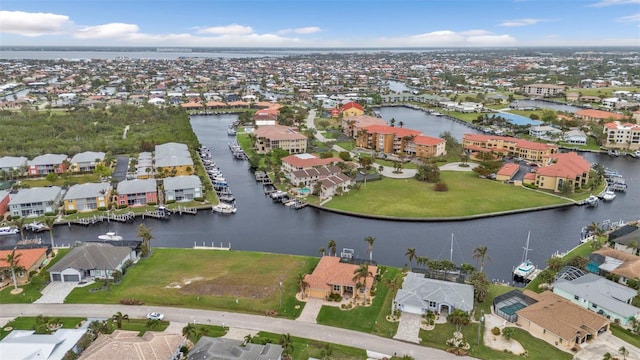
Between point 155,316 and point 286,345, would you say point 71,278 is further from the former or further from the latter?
point 286,345

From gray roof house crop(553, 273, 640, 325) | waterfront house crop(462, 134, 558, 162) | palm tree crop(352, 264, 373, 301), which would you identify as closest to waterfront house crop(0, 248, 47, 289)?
palm tree crop(352, 264, 373, 301)

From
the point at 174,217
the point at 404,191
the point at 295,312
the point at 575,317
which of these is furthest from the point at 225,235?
the point at 575,317

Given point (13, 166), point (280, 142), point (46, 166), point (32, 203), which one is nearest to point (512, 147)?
point (280, 142)

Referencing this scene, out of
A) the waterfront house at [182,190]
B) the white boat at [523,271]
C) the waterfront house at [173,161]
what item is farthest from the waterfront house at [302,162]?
the white boat at [523,271]

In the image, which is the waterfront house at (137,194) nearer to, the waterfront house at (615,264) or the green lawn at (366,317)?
the green lawn at (366,317)

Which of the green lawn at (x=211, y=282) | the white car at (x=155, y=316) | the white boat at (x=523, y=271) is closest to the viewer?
the white car at (x=155, y=316)

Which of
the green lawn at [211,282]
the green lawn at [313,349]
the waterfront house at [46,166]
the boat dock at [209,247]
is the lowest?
the boat dock at [209,247]
